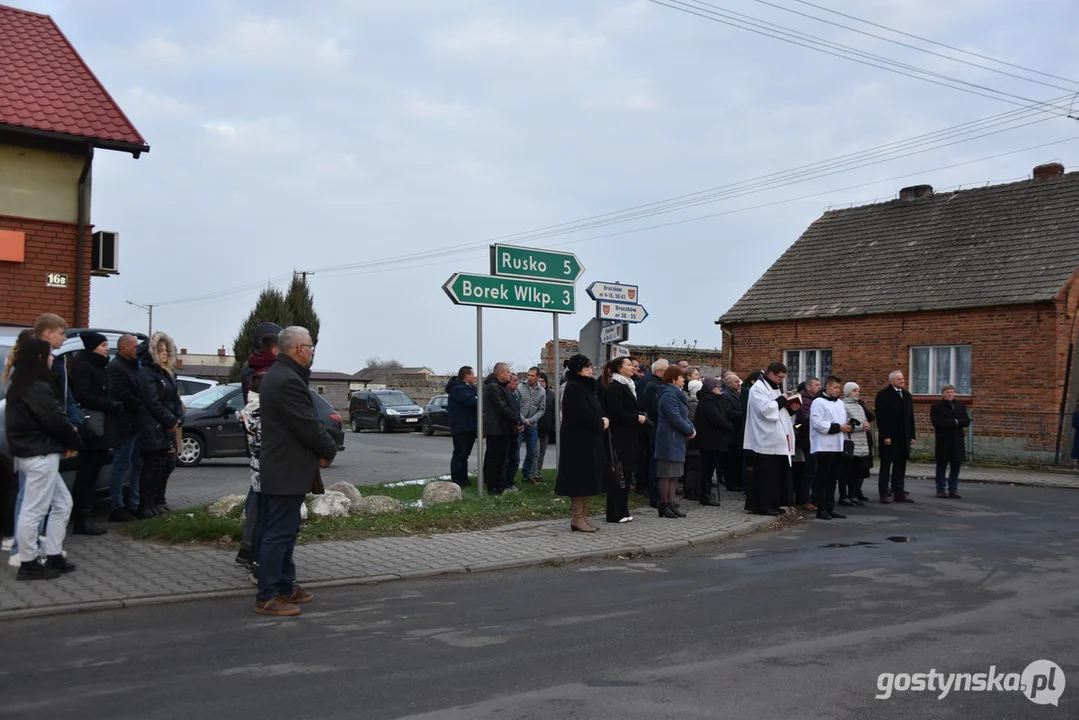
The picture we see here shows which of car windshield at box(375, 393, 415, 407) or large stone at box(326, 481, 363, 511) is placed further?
car windshield at box(375, 393, 415, 407)

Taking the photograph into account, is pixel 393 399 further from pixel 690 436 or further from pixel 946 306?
pixel 690 436

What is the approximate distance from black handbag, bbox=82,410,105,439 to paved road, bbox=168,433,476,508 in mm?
2437

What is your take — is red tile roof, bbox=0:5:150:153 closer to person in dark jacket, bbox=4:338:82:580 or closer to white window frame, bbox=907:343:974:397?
person in dark jacket, bbox=4:338:82:580

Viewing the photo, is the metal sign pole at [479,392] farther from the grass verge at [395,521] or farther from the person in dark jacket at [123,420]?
the person in dark jacket at [123,420]

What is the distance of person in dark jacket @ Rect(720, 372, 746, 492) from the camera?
13156 mm

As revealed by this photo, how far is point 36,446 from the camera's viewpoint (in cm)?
716

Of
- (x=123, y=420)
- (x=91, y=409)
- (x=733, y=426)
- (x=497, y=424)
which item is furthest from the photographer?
(x=733, y=426)

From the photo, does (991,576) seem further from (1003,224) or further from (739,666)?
(1003,224)

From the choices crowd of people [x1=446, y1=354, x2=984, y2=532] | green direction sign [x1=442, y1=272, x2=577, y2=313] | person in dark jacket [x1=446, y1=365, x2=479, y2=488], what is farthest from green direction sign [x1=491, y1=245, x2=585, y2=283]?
person in dark jacket [x1=446, y1=365, x2=479, y2=488]

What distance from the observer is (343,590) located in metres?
7.25

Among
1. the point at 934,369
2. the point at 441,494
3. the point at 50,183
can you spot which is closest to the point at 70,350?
the point at 441,494

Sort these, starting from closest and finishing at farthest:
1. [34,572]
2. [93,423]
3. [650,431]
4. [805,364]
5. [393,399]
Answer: [34,572] < [93,423] < [650,431] < [805,364] < [393,399]

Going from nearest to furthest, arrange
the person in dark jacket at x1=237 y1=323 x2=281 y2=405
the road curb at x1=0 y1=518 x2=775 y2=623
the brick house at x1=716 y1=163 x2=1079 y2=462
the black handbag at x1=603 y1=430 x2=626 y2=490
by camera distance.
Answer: the road curb at x1=0 y1=518 x2=775 y2=623 < the person in dark jacket at x1=237 y1=323 x2=281 y2=405 < the black handbag at x1=603 y1=430 x2=626 y2=490 < the brick house at x1=716 y1=163 x2=1079 y2=462

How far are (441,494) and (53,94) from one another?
924cm
